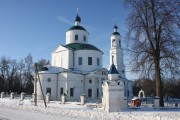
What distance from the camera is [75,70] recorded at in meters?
41.9

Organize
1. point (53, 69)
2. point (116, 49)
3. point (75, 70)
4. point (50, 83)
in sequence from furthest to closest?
point (116, 49)
point (75, 70)
point (53, 69)
point (50, 83)

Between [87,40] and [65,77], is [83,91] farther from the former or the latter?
[87,40]

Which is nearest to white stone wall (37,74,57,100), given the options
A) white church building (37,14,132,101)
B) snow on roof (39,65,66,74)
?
white church building (37,14,132,101)

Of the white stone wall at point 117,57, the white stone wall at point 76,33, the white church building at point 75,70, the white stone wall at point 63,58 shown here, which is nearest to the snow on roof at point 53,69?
the white church building at point 75,70

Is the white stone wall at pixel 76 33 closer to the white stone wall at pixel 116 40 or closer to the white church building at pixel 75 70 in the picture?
the white church building at pixel 75 70

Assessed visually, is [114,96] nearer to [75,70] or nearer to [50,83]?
[50,83]

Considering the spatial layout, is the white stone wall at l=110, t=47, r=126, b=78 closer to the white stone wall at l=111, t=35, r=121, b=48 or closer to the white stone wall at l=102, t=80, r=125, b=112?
the white stone wall at l=111, t=35, r=121, b=48

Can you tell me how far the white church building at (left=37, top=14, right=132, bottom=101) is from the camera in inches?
1542

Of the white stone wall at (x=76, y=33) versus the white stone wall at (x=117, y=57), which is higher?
the white stone wall at (x=76, y=33)

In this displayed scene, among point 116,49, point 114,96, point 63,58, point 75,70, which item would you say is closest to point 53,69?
point 63,58

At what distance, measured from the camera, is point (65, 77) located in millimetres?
39094

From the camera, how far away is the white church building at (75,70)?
128ft

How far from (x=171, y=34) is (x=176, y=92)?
4841 cm

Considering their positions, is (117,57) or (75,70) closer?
(75,70)
